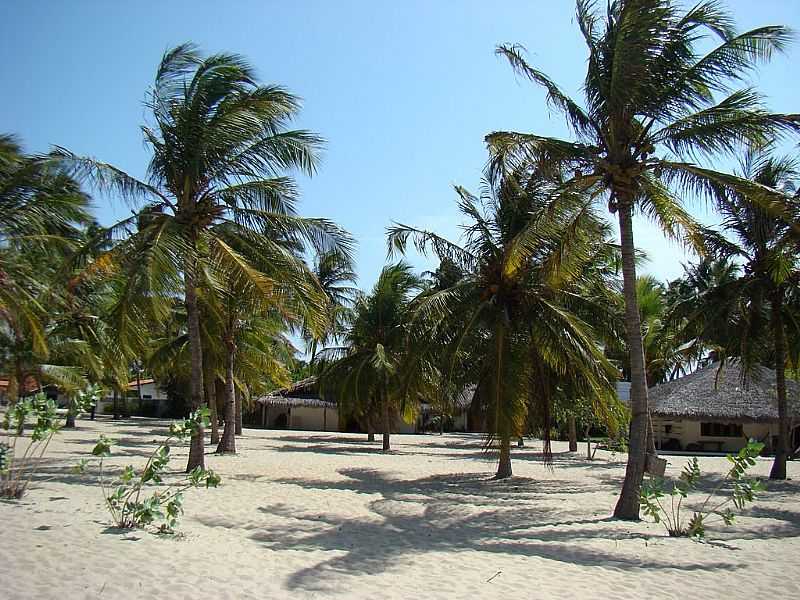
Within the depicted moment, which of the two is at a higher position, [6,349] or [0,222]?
[0,222]

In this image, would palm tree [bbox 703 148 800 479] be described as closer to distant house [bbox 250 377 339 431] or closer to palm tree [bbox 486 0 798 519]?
palm tree [bbox 486 0 798 519]

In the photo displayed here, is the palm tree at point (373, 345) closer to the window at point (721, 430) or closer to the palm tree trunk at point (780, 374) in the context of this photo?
the palm tree trunk at point (780, 374)

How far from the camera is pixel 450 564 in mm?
7254

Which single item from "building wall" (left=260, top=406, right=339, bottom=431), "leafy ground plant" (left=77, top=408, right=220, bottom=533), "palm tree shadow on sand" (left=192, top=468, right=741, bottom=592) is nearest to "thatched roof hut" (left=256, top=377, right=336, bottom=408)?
"building wall" (left=260, top=406, right=339, bottom=431)

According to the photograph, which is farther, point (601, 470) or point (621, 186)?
point (601, 470)

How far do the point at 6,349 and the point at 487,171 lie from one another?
15879 millimetres

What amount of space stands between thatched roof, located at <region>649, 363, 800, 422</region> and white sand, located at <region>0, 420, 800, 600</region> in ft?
44.7

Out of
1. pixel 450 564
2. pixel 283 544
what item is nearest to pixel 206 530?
pixel 283 544

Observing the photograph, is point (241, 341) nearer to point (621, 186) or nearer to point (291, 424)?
point (621, 186)

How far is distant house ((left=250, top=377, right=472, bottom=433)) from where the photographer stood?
3972 centimetres

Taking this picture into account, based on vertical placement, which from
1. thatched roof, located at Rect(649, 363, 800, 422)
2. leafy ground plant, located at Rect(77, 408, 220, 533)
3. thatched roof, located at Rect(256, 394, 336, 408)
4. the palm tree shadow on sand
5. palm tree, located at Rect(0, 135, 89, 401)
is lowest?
the palm tree shadow on sand

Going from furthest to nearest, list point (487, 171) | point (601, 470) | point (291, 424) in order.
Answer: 1. point (291, 424)
2. point (601, 470)
3. point (487, 171)

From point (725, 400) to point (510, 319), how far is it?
1773 centimetres

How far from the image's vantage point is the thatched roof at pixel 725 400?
86.5ft
